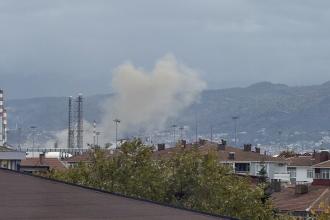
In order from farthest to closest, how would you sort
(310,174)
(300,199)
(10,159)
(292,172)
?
(292,172) < (310,174) < (300,199) < (10,159)

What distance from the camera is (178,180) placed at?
200 ft

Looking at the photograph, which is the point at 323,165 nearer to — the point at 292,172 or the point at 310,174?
the point at 310,174

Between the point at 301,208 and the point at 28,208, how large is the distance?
60.2m

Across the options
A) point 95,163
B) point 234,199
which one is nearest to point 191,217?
point 234,199

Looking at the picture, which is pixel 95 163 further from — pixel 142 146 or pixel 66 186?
pixel 66 186

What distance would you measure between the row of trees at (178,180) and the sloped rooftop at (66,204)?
87.5 ft

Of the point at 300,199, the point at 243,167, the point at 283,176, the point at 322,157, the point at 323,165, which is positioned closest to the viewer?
the point at 300,199

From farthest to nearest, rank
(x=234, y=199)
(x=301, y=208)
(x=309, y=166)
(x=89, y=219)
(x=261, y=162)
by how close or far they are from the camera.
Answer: (x=309, y=166)
(x=261, y=162)
(x=301, y=208)
(x=234, y=199)
(x=89, y=219)

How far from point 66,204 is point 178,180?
33.3m

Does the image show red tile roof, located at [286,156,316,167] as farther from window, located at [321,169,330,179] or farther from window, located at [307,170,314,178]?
window, located at [321,169,330,179]

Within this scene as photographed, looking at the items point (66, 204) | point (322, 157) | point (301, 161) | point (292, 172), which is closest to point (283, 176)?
point (292, 172)

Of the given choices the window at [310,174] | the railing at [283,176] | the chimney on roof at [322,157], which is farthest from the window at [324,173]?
the chimney on roof at [322,157]

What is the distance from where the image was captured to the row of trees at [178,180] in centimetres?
5903

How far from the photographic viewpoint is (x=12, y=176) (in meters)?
31.1
